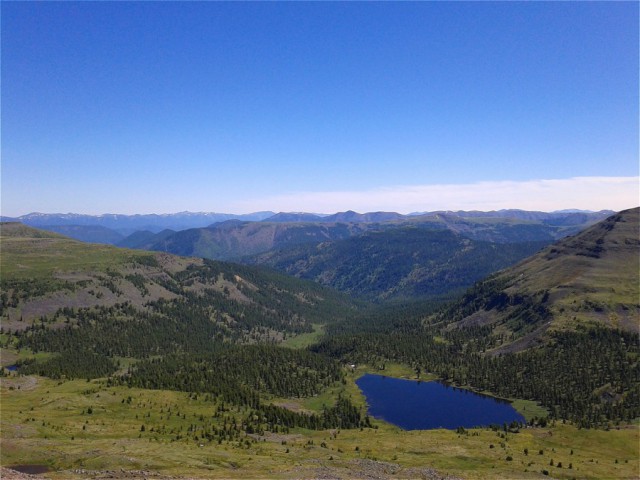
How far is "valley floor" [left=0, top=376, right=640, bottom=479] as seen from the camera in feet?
332

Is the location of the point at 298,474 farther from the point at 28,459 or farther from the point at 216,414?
the point at 216,414

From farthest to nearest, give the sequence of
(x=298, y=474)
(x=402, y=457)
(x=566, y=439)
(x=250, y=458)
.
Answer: (x=566, y=439) → (x=402, y=457) → (x=250, y=458) → (x=298, y=474)

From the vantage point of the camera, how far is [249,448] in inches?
5059

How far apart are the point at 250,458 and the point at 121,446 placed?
3495 cm

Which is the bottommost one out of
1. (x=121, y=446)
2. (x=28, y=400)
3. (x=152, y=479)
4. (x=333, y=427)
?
(x=333, y=427)

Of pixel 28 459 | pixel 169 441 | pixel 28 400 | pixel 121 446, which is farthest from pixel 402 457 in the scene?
pixel 28 400

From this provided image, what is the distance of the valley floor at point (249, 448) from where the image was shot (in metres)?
101

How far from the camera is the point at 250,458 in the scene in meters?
114

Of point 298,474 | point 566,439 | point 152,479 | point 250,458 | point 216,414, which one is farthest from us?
point 216,414

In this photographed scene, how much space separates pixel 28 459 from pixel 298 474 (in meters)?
61.0

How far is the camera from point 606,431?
534ft

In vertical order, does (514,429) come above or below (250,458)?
below

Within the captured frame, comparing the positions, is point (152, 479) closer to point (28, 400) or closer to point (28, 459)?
point (28, 459)

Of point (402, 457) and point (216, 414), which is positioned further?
point (216, 414)
